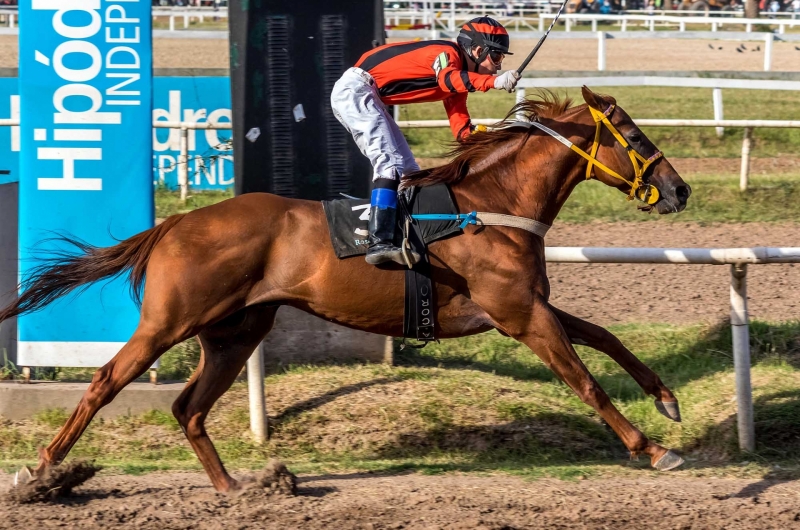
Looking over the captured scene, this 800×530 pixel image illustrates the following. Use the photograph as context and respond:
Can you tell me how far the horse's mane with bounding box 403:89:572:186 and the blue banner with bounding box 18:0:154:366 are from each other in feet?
6.41

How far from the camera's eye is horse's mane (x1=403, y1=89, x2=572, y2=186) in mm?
5234

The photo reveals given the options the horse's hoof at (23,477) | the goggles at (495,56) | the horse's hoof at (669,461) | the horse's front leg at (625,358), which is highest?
the goggles at (495,56)

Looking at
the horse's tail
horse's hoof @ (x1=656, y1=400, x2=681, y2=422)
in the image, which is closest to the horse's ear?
horse's hoof @ (x1=656, y1=400, x2=681, y2=422)

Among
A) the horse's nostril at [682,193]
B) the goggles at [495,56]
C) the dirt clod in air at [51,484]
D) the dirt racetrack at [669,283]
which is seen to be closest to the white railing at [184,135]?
the dirt racetrack at [669,283]

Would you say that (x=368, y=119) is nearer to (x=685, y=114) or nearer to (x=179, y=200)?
(x=179, y=200)

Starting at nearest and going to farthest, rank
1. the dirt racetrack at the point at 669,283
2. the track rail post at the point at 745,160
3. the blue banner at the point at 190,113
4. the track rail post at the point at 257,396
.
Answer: the track rail post at the point at 257,396
the dirt racetrack at the point at 669,283
the track rail post at the point at 745,160
the blue banner at the point at 190,113

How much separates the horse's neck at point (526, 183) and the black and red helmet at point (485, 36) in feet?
1.64

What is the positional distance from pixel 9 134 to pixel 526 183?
7.46 m

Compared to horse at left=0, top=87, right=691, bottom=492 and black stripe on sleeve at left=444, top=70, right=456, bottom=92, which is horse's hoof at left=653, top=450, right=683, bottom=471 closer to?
horse at left=0, top=87, right=691, bottom=492

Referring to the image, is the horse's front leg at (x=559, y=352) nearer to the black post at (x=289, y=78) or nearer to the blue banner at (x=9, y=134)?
the black post at (x=289, y=78)

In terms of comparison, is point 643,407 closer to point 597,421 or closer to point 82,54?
point 597,421

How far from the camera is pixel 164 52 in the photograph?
68.9ft

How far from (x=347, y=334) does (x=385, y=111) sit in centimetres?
187

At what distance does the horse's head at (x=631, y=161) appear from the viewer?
201 inches
